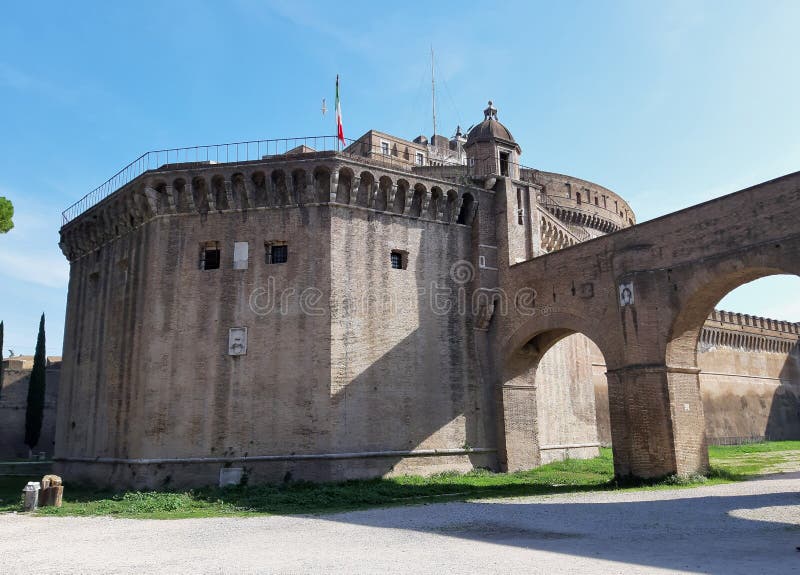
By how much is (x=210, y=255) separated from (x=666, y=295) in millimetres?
12535

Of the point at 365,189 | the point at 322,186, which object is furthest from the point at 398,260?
the point at 322,186

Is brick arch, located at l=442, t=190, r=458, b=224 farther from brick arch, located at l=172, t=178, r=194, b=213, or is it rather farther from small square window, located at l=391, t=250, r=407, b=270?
brick arch, located at l=172, t=178, r=194, b=213

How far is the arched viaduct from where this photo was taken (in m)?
14.3

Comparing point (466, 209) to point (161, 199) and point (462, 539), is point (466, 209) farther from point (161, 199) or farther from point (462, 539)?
point (462, 539)

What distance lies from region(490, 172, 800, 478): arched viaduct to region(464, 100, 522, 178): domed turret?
5.15m

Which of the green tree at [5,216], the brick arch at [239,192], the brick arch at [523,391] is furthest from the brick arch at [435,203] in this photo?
the green tree at [5,216]

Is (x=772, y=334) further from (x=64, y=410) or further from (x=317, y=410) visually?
(x=64, y=410)

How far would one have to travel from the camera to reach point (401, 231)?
795 inches

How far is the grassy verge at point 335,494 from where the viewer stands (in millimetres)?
14508

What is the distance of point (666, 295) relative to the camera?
52.2ft

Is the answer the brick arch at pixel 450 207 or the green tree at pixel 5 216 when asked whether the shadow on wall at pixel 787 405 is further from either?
the green tree at pixel 5 216

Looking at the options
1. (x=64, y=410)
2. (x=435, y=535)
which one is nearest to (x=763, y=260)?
(x=435, y=535)

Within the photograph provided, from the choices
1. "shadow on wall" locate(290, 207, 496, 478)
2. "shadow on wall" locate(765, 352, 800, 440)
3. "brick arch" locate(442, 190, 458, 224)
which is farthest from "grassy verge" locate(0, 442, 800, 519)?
"shadow on wall" locate(765, 352, 800, 440)

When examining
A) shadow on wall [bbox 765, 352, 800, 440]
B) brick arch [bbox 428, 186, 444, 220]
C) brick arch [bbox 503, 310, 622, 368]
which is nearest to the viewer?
brick arch [bbox 503, 310, 622, 368]
